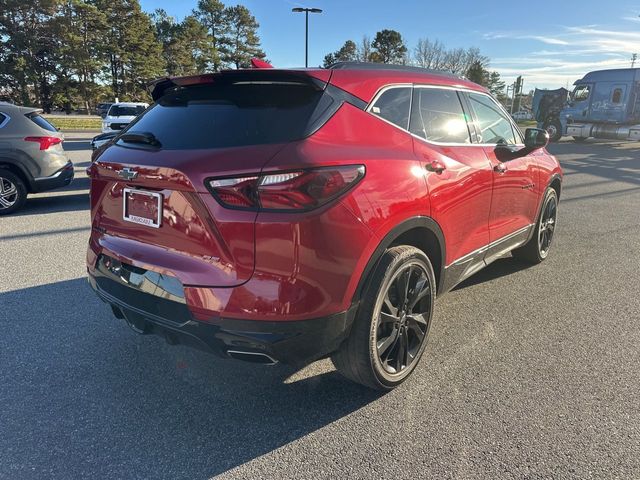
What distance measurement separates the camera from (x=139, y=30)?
2058 inches

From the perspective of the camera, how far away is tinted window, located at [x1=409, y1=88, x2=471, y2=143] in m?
2.96

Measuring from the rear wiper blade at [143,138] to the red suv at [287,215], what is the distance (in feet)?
0.04

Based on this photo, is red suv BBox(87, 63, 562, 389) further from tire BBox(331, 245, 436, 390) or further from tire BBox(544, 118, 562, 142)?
tire BBox(544, 118, 562, 142)

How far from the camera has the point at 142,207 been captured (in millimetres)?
2463

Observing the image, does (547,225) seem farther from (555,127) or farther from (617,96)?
(555,127)

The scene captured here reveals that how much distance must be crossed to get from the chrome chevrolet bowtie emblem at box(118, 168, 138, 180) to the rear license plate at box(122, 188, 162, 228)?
0.24 ft

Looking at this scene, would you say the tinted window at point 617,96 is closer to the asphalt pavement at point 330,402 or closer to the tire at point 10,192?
the asphalt pavement at point 330,402

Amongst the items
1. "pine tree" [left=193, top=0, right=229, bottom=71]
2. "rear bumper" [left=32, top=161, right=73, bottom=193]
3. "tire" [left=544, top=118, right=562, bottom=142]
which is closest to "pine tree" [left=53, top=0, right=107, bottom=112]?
"pine tree" [left=193, top=0, right=229, bottom=71]

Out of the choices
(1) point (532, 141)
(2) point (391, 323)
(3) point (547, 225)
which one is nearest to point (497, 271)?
(3) point (547, 225)

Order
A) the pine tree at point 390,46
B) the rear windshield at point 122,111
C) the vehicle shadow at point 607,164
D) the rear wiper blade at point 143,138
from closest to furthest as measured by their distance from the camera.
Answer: the rear wiper blade at point 143,138 → the vehicle shadow at point 607,164 → the rear windshield at point 122,111 → the pine tree at point 390,46

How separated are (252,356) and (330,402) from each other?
73 cm

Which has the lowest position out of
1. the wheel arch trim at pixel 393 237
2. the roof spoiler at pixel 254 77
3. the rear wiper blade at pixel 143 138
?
the wheel arch trim at pixel 393 237

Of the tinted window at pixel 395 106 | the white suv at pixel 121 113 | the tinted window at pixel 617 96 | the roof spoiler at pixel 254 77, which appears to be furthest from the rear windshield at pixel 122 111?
the tinted window at pixel 617 96

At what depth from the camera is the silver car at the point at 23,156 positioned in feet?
23.5
